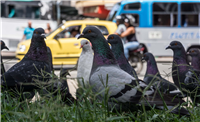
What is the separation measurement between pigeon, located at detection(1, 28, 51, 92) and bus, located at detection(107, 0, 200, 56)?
359 inches

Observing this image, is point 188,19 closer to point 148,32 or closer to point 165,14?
point 165,14

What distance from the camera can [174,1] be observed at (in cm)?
1240

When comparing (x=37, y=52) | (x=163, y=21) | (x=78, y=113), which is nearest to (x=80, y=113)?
(x=78, y=113)

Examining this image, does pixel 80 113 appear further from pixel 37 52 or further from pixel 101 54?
pixel 37 52

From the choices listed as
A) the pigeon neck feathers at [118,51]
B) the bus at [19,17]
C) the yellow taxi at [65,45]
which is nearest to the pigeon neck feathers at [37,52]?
the pigeon neck feathers at [118,51]

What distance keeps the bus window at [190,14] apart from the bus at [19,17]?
21.0 feet

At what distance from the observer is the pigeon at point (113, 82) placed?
2504 millimetres

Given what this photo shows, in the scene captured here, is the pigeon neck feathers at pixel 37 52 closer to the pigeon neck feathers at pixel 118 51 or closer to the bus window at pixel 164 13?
the pigeon neck feathers at pixel 118 51

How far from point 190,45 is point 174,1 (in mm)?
1953

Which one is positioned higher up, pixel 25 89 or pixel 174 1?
pixel 174 1

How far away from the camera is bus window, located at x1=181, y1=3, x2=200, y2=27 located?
1243 centimetres

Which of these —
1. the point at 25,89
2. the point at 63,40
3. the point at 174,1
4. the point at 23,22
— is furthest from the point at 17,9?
the point at 25,89

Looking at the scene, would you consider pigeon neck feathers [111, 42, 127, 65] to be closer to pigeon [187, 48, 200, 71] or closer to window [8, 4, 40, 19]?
pigeon [187, 48, 200, 71]

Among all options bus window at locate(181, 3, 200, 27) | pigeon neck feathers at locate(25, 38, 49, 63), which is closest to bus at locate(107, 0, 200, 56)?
bus window at locate(181, 3, 200, 27)
